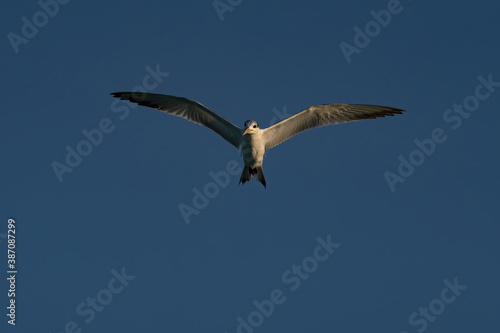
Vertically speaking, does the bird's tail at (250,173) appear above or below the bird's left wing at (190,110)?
below

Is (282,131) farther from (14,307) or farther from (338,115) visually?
(14,307)

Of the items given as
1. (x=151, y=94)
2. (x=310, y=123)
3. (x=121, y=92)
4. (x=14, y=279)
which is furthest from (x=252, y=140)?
(x=14, y=279)

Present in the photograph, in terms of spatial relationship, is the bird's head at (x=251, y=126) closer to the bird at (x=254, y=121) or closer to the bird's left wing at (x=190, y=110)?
the bird at (x=254, y=121)

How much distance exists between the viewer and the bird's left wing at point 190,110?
447 inches

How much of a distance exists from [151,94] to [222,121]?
2.50 m

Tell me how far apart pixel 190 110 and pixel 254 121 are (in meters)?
2.31

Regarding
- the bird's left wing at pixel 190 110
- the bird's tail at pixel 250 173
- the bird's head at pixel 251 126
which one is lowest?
the bird's tail at pixel 250 173

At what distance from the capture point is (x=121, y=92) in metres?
11.4

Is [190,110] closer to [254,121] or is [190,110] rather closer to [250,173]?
[254,121]

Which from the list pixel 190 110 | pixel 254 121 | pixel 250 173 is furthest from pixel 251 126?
pixel 190 110

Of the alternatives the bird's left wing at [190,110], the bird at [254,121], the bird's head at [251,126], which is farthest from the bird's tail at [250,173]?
the bird's head at [251,126]

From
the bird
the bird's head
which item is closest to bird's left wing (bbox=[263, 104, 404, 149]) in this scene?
the bird

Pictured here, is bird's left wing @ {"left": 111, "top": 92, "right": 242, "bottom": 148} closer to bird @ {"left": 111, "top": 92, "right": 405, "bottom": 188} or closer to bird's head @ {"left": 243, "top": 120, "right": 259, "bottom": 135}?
bird @ {"left": 111, "top": 92, "right": 405, "bottom": 188}

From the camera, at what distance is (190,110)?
11.7 metres
